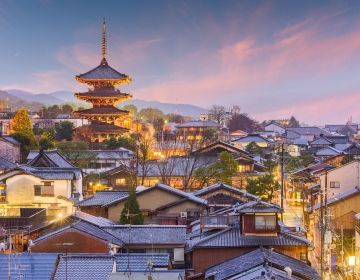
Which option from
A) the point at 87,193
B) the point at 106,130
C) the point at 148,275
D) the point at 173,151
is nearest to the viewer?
the point at 148,275

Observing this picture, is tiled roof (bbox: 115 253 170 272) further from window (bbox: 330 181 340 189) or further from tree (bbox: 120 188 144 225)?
window (bbox: 330 181 340 189)

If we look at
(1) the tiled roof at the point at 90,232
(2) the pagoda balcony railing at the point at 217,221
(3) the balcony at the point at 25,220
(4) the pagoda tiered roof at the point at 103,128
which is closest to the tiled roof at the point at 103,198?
(3) the balcony at the point at 25,220

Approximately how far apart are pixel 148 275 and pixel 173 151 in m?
43.1

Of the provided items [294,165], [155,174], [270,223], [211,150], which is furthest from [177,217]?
[294,165]

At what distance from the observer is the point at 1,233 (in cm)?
2267

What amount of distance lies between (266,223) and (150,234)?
4.20 metres

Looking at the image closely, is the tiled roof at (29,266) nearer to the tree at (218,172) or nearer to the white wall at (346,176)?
the white wall at (346,176)

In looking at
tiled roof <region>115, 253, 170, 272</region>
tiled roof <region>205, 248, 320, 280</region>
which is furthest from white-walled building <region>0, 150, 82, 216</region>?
tiled roof <region>205, 248, 320, 280</region>

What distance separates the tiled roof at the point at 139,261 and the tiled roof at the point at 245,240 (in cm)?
196

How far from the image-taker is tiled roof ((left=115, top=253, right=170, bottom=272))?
1727 centimetres

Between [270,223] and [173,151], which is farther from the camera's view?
[173,151]

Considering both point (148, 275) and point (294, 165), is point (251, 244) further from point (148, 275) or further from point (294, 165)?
→ point (294, 165)

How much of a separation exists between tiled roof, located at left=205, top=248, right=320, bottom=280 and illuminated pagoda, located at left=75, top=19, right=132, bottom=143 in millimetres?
47209

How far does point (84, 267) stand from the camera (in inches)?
631
